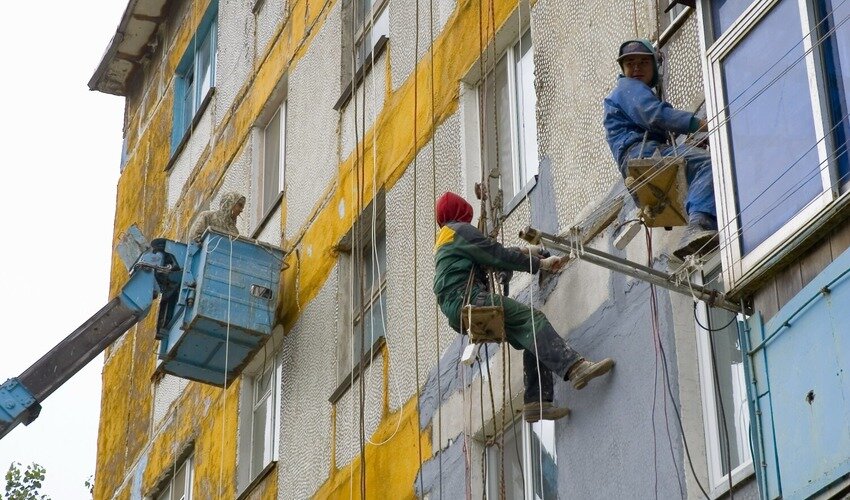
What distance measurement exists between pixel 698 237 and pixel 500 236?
3.12 m

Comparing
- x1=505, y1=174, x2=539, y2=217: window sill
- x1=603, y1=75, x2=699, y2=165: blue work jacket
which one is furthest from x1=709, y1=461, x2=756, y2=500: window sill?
x1=505, y1=174, x2=539, y2=217: window sill

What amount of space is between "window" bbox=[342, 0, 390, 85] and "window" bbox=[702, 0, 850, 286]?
7.04m

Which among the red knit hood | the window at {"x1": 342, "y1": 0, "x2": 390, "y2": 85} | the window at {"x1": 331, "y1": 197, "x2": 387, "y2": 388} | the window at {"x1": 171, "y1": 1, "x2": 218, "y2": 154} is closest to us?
the red knit hood

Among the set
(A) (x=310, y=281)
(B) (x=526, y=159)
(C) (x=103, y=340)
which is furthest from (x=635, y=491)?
(C) (x=103, y=340)

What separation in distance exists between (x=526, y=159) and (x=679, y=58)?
2.22 meters

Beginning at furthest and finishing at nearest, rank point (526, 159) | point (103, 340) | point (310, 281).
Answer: point (103, 340)
point (310, 281)
point (526, 159)

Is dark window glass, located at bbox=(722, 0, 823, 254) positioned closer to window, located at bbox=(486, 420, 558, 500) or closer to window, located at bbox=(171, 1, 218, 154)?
window, located at bbox=(486, 420, 558, 500)

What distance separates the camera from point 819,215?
8.18m

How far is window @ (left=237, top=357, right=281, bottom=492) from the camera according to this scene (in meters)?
16.4

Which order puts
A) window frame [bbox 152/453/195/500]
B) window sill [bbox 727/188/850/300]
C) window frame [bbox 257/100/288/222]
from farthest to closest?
window frame [bbox 152/453/195/500] → window frame [bbox 257/100/288/222] → window sill [bbox 727/188/850/300]

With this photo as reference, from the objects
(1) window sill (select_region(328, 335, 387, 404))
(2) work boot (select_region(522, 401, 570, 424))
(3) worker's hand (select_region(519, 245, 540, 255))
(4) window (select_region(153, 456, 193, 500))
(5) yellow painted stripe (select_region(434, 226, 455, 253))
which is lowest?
(2) work boot (select_region(522, 401, 570, 424))

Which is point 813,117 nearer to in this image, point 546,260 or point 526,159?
point 546,260

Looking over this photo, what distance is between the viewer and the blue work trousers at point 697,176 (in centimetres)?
979

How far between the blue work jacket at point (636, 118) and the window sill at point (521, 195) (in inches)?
62.6
